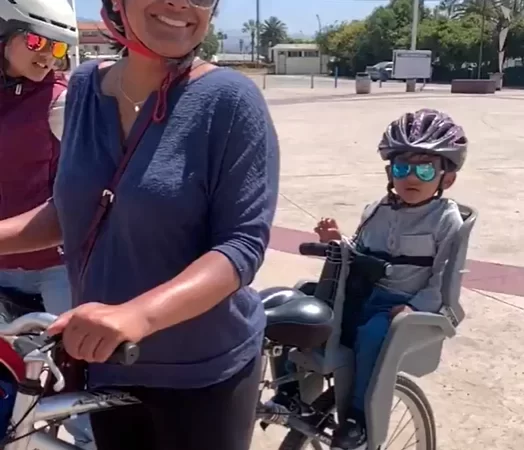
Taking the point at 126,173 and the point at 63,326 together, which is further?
the point at 126,173

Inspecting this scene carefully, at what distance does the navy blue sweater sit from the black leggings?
0.03 metres

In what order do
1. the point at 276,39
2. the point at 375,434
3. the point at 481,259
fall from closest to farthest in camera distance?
1. the point at 375,434
2. the point at 481,259
3. the point at 276,39

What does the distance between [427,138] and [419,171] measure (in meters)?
0.12

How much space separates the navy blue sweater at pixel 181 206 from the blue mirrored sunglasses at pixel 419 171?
4.54ft

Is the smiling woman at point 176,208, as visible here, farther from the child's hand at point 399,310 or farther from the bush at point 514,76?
the bush at point 514,76

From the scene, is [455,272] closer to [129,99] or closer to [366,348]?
[366,348]

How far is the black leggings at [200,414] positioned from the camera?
5.47 feet

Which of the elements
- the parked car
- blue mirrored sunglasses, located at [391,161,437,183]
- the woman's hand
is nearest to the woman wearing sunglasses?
blue mirrored sunglasses, located at [391,161,437,183]

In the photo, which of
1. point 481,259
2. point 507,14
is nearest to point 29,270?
point 481,259

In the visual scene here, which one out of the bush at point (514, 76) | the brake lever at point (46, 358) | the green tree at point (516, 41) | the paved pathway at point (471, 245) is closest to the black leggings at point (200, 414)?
the brake lever at point (46, 358)

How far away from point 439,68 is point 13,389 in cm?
5772

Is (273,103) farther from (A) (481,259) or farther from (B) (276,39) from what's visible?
(B) (276,39)

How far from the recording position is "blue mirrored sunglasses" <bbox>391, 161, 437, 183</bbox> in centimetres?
293

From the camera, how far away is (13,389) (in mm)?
1555
